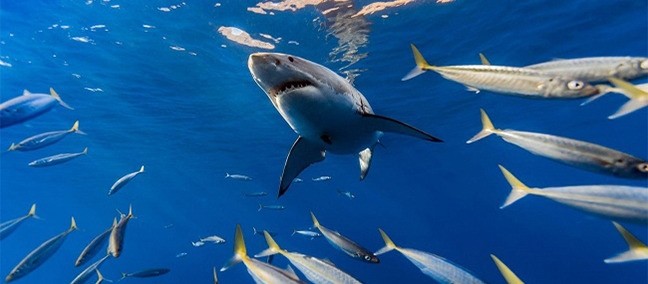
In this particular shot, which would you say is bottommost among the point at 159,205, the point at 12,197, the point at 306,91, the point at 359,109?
the point at 159,205

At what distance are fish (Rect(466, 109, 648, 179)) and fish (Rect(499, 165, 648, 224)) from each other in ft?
0.50

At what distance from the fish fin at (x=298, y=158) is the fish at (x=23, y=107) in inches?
124

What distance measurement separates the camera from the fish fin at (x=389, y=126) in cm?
396

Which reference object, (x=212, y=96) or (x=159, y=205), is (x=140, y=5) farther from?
(x=159, y=205)

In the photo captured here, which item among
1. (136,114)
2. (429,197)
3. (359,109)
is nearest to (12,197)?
(136,114)

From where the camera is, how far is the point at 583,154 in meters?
3.12

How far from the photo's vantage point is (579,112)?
2709 cm

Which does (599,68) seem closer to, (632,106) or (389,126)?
(632,106)

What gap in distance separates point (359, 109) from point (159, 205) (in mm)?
72300

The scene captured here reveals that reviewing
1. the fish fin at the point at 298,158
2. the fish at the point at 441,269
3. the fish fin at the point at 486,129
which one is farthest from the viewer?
the fish fin at the point at 298,158

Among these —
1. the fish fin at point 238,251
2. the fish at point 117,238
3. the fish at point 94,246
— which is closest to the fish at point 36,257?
the fish at point 94,246

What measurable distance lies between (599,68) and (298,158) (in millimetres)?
3163

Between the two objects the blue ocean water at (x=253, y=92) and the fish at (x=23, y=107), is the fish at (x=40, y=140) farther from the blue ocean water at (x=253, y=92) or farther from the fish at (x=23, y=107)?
the blue ocean water at (x=253, y=92)

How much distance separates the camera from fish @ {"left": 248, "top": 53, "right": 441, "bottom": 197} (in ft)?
11.2
